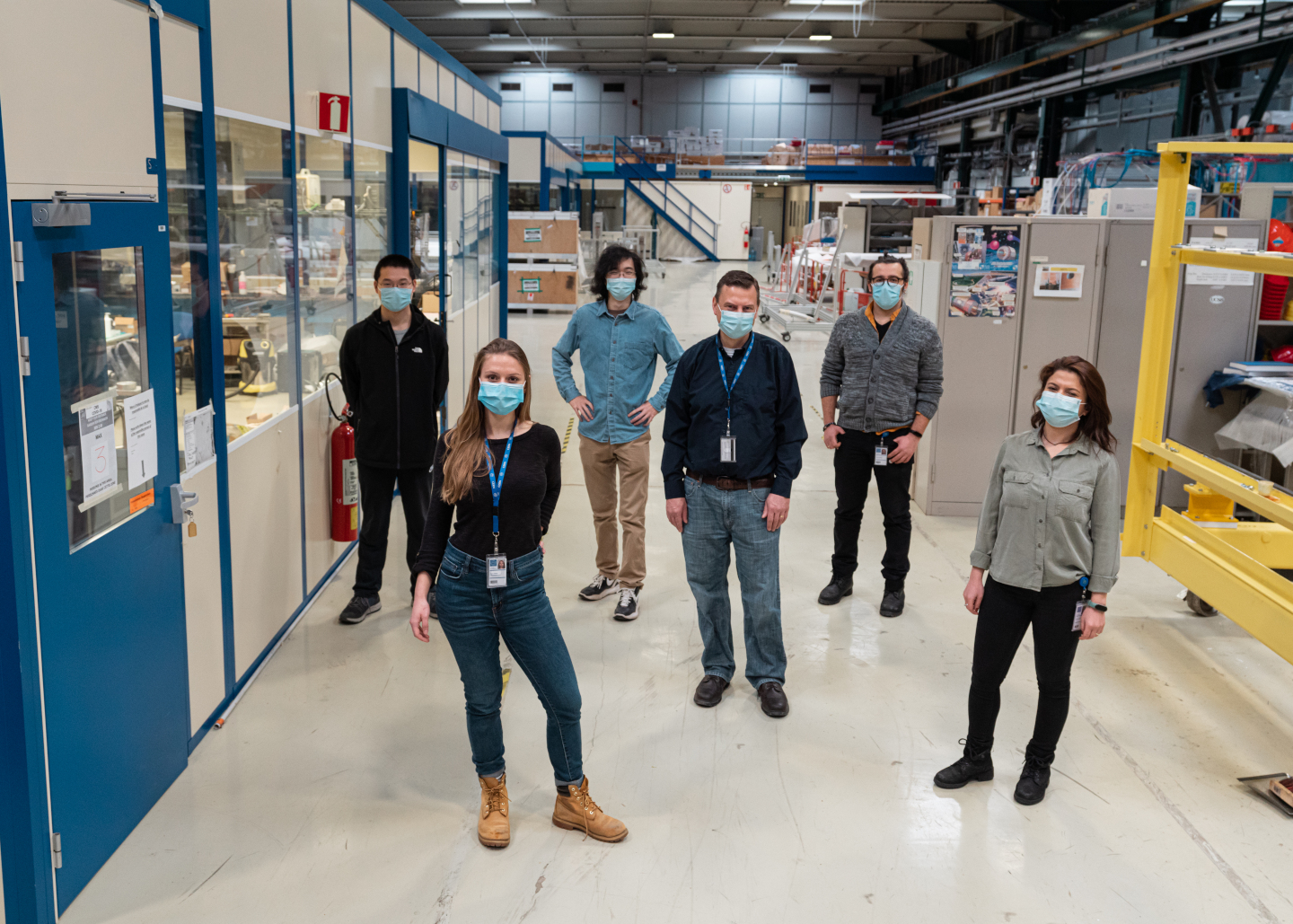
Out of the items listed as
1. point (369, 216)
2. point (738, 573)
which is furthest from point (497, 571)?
point (369, 216)

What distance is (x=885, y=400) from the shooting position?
5.03 m

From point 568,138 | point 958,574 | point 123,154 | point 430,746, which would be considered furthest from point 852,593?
point 568,138

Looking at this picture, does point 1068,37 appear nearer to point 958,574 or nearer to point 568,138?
point 958,574

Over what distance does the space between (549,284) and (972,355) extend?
11.4m

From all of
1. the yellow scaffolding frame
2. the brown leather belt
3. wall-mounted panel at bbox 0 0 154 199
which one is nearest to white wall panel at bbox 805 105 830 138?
the yellow scaffolding frame

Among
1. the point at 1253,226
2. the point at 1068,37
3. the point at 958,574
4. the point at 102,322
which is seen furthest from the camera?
the point at 1068,37

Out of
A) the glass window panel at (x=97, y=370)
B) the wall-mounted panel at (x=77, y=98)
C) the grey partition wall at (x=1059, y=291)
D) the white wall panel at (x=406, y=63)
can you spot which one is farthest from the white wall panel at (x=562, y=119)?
the glass window panel at (x=97, y=370)

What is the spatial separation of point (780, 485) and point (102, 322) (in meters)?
2.32

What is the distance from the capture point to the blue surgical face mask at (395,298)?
473 centimetres

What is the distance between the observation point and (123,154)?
3000 mm

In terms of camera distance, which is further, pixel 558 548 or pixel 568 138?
pixel 568 138

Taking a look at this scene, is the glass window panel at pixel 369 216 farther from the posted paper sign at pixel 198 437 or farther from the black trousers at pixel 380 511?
the posted paper sign at pixel 198 437

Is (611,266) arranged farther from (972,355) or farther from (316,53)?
(972,355)

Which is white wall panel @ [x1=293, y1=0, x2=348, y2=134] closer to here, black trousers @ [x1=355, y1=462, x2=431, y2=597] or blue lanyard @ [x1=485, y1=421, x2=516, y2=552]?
black trousers @ [x1=355, y1=462, x2=431, y2=597]
